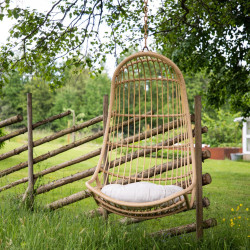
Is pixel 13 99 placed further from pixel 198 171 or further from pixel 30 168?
pixel 198 171

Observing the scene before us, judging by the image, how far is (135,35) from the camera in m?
5.66

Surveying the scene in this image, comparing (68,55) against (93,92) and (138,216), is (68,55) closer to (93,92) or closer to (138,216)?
(138,216)

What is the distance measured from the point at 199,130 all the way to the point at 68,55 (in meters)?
2.49

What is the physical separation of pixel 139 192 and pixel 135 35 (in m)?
3.85

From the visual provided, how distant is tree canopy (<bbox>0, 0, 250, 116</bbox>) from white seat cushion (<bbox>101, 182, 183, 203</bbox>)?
2251mm

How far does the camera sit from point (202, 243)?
2479mm

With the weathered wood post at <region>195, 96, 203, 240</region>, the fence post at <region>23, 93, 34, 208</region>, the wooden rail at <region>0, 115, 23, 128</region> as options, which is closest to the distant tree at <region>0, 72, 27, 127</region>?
the wooden rail at <region>0, 115, 23, 128</region>

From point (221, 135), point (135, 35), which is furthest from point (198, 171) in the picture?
point (221, 135)

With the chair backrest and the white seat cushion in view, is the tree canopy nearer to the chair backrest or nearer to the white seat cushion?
the chair backrest

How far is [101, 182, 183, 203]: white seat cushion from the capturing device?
2287mm

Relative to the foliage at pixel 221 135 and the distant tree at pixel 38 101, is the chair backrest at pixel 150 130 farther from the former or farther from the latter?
the distant tree at pixel 38 101

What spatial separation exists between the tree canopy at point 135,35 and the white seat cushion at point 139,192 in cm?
225

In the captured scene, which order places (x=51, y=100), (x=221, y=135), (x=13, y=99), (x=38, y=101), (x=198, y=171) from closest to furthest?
(x=198, y=171) → (x=221, y=135) → (x=38, y=101) → (x=13, y=99) → (x=51, y=100)

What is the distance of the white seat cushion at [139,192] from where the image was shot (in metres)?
2.29
